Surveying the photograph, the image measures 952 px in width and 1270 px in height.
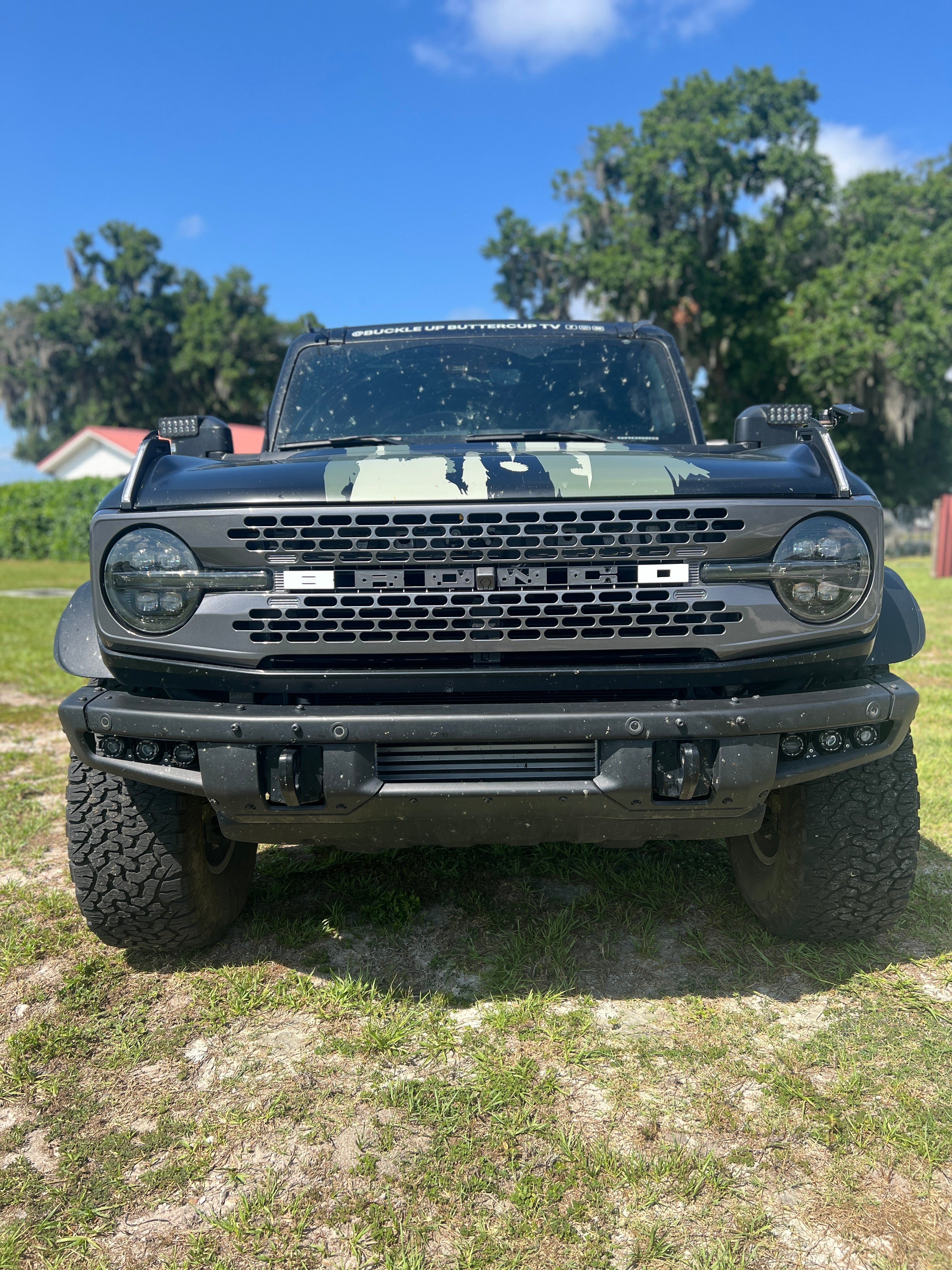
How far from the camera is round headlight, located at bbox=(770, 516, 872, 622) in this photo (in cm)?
240

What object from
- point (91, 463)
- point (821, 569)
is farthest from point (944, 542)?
point (91, 463)

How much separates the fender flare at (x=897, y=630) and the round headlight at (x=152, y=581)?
1739 millimetres

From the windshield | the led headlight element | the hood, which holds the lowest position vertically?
the led headlight element

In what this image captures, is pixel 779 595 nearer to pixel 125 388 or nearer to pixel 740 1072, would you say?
pixel 740 1072

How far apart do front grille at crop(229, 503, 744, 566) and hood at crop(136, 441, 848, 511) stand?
47mm

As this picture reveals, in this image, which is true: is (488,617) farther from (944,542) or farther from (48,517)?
(48,517)

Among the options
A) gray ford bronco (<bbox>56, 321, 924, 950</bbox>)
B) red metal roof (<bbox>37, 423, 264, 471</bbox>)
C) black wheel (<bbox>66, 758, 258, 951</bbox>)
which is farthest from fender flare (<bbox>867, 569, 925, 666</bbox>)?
red metal roof (<bbox>37, 423, 264, 471</bbox>)

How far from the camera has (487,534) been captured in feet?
7.72

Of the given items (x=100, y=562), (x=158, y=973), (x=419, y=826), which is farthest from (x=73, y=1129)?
(x=100, y=562)

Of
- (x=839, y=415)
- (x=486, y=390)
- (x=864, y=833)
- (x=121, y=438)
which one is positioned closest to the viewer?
(x=864, y=833)

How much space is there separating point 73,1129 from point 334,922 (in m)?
1.11

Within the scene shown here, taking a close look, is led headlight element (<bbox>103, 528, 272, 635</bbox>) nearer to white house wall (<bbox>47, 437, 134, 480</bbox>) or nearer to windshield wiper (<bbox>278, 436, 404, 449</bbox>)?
windshield wiper (<bbox>278, 436, 404, 449</bbox>)

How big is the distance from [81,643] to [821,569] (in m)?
1.94

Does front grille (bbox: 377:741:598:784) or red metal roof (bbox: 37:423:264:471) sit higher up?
red metal roof (bbox: 37:423:264:471)
